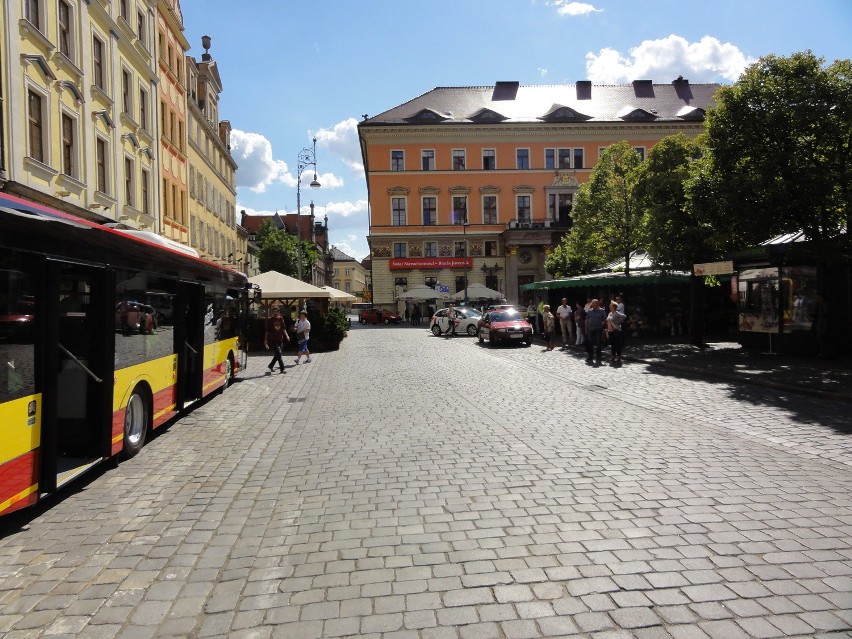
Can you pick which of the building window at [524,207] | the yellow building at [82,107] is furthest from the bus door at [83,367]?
the building window at [524,207]

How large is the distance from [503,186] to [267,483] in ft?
189

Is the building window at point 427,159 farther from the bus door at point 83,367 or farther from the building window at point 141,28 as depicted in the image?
the bus door at point 83,367

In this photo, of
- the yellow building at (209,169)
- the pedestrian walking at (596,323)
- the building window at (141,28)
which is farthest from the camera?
the yellow building at (209,169)

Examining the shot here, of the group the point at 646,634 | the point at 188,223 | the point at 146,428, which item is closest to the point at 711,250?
the point at 146,428

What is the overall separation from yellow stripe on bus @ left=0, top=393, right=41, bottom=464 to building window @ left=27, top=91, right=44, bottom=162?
15.6 m

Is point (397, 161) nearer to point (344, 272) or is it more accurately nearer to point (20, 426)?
point (20, 426)

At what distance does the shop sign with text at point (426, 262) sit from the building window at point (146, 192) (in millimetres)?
33113

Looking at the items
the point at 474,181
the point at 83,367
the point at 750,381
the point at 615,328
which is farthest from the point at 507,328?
the point at 474,181

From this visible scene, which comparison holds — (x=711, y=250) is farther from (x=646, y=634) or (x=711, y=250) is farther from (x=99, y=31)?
(x=99, y=31)

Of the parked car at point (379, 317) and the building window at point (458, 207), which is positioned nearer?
the parked car at point (379, 317)

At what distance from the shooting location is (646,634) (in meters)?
3.27

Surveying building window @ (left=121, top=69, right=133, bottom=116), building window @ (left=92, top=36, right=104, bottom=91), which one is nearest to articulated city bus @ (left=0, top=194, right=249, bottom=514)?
building window @ (left=92, top=36, right=104, bottom=91)

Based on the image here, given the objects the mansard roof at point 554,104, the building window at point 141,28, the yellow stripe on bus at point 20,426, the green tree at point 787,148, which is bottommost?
the yellow stripe on bus at point 20,426

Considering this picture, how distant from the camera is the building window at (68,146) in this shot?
20.1 metres
